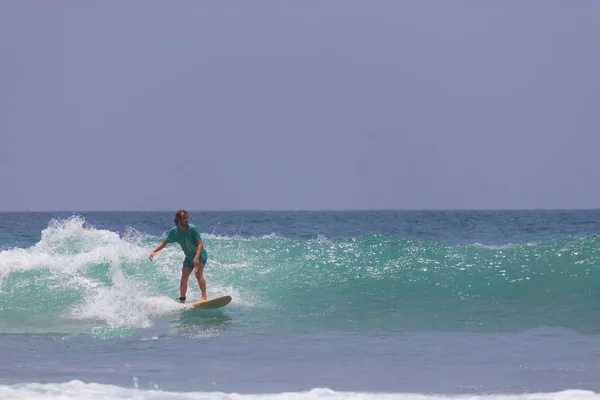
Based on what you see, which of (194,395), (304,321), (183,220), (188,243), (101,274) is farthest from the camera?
(101,274)

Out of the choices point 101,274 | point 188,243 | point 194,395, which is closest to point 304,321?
point 188,243

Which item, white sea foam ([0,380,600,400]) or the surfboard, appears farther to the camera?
the surfboard

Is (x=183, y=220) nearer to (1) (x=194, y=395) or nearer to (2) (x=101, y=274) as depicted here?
(2) (x=101, y=274)

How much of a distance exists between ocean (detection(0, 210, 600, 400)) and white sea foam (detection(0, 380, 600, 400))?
0.10 ft

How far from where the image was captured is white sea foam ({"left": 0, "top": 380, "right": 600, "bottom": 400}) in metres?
7.62

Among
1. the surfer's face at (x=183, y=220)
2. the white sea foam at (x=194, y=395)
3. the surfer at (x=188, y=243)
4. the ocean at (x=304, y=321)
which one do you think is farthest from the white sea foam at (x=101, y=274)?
the white sea foam at (x=194, y=395)

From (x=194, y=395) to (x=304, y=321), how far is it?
4.85 meters

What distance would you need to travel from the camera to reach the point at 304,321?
12500 mm

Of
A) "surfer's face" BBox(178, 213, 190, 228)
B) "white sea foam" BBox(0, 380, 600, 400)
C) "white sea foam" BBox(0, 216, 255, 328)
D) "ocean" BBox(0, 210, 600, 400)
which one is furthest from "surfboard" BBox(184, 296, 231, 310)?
"white sea foam" BBox(0, 380, 600, 400)

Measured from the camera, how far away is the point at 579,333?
37.8 ft

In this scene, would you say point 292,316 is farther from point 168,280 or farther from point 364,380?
point 364,380

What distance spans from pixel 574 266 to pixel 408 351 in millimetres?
7376

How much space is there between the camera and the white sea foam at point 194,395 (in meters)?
7.62

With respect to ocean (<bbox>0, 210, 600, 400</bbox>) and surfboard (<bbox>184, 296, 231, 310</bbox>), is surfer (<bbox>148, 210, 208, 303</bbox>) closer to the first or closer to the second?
surfboard (<bbox>184, 296, 231, 310</bbox>)
